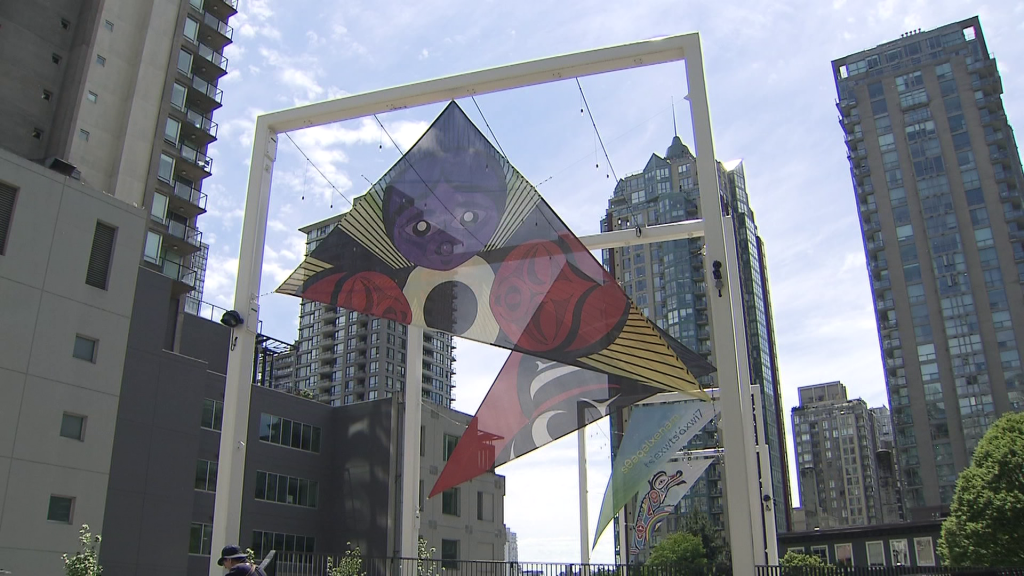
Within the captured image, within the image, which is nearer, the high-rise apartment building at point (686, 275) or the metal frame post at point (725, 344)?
the metal frame post at point (725, 344)

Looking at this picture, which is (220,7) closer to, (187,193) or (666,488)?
(187,193)

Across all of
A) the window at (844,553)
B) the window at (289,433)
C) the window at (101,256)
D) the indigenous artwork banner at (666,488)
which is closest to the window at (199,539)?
the window at (289,433)

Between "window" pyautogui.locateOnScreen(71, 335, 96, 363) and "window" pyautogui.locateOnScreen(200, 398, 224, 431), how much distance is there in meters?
15.0

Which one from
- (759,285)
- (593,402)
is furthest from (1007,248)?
(593,402)

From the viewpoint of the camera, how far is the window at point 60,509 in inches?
1329

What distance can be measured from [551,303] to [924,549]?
4586cm

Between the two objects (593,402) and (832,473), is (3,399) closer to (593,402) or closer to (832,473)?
(593,402)

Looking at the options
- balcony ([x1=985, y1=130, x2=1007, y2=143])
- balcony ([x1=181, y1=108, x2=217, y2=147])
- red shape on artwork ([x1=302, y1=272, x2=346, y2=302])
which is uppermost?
balcony ([x1=985, y1=130, x2=1007, y2=143])

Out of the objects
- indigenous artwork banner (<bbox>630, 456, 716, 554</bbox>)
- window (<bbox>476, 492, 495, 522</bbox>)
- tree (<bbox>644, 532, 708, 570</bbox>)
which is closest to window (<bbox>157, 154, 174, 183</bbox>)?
window (<bbox>476, 492, 495, 522</bbox>)

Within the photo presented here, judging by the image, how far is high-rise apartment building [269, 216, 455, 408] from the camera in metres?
137

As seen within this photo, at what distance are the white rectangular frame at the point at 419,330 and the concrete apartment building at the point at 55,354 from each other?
20.3 meters

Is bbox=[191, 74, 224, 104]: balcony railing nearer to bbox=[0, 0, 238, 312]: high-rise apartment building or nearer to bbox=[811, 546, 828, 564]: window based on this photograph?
bbox=[0, 0, 238, 312]: high-rise apartment building

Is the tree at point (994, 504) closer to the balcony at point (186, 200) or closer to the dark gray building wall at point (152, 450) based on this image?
the dark gray building wall at point (152, 450)

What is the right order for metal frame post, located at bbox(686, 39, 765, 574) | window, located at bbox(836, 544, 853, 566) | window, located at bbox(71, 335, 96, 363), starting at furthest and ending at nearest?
window, located at bbox(836, 544, 853, 566)
window, located at bbox(71, 335, 96, 363)
metal frame post, located at bbox(686, 39, 765, 574)
